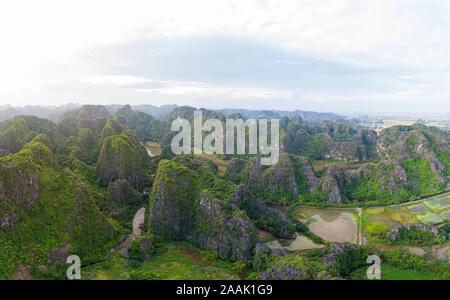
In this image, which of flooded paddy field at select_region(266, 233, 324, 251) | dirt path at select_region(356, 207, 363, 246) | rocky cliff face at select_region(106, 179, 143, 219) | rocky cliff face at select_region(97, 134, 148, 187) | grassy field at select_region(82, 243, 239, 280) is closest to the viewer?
grassy field at select_region(82, 243, 239, 280)

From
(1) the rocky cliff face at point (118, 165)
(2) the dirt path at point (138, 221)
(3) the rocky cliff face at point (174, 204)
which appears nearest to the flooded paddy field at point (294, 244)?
(3) the rocky cliff face at point (174, 204)

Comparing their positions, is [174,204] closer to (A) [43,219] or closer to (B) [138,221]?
(B) [138,221]

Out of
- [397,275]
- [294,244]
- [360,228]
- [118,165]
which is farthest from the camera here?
[118,165]

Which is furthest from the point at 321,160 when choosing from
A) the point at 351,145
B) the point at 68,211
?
the point at 68,211

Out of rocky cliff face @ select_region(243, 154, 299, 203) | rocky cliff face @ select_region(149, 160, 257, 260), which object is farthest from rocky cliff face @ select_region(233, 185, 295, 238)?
rocky cliff face @ select_region(243, 154, 299, 203)

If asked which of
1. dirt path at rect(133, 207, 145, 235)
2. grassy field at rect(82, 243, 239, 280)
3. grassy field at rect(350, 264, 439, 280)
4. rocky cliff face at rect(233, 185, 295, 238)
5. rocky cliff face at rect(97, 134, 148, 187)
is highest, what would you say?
rocky cliff face at rect(97, 134, 148, 187)

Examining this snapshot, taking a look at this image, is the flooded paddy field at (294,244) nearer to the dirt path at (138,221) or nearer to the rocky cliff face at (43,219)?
the dirt path at (138,221)

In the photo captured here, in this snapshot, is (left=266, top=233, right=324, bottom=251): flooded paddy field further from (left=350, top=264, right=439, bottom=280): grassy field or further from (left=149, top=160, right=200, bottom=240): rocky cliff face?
(left=149, top=160, right=200, bottom=240): rocky cliff face

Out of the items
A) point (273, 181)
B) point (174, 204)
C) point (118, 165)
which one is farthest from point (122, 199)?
point (273, 181)

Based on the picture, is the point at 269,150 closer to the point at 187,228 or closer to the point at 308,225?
the point at 308,225
